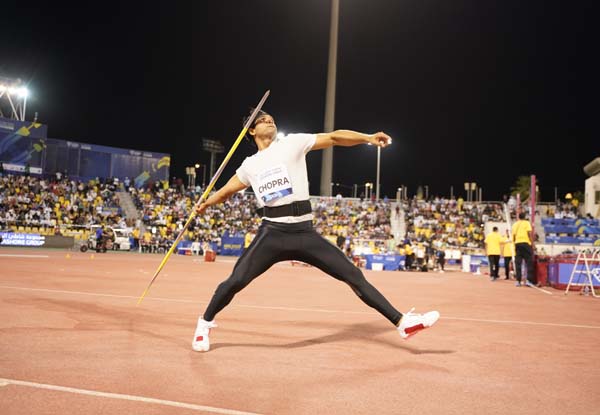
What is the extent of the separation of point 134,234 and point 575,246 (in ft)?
97.7

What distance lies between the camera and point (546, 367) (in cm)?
473

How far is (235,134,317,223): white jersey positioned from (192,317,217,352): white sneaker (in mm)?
1171

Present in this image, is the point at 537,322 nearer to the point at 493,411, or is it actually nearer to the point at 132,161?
the point at 493,411

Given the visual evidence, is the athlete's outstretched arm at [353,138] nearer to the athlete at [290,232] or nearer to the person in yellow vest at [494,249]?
the athlete at [290,232]

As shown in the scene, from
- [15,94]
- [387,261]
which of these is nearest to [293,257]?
[387,261]

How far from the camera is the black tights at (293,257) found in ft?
15.8

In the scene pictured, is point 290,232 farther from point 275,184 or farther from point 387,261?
point 387,261

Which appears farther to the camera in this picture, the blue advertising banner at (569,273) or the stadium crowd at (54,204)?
the stadium crowd at (54,204)

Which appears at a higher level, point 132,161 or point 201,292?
point 132,161

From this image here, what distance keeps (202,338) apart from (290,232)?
1.27m

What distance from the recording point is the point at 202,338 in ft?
16.1

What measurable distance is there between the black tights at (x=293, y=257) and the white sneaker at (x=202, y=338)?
0.76 ft

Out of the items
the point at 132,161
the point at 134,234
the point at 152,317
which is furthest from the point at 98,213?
the point at 152,317

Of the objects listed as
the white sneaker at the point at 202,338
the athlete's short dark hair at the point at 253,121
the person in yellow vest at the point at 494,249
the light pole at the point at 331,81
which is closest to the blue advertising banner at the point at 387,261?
the person in yellow vest at the point at 494,249
